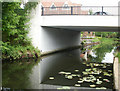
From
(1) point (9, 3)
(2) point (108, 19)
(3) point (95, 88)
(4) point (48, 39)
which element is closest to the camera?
(3) point (95, 88)

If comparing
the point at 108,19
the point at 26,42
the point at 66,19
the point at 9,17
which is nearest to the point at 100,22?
the point at 108,19

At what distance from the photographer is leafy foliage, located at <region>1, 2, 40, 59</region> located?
1074 centimetres

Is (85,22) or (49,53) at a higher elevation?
(85,22)

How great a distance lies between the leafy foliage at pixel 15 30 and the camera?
10.7 meters

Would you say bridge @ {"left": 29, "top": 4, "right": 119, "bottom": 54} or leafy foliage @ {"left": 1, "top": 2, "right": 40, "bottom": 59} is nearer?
leafy foliage @ {"left": 1, "top": 2, "right": 40, "bottom": 59}

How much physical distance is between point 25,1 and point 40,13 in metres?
1.45

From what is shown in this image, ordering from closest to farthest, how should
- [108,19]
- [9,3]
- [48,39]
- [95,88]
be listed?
1. [95,88]
2. [9,3]
3. [108,19]
4. [48,39]

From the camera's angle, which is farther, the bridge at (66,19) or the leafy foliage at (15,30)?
the bridge at (66,19)

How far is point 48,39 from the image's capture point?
1557 centimetres

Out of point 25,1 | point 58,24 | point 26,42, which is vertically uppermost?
point 25,1

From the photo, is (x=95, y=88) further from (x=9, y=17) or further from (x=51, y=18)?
(x=51, y=18)

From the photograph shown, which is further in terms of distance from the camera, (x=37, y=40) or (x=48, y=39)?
(x=48, y=39)

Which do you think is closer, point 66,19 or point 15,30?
point 15,30

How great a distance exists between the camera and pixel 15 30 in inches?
458
